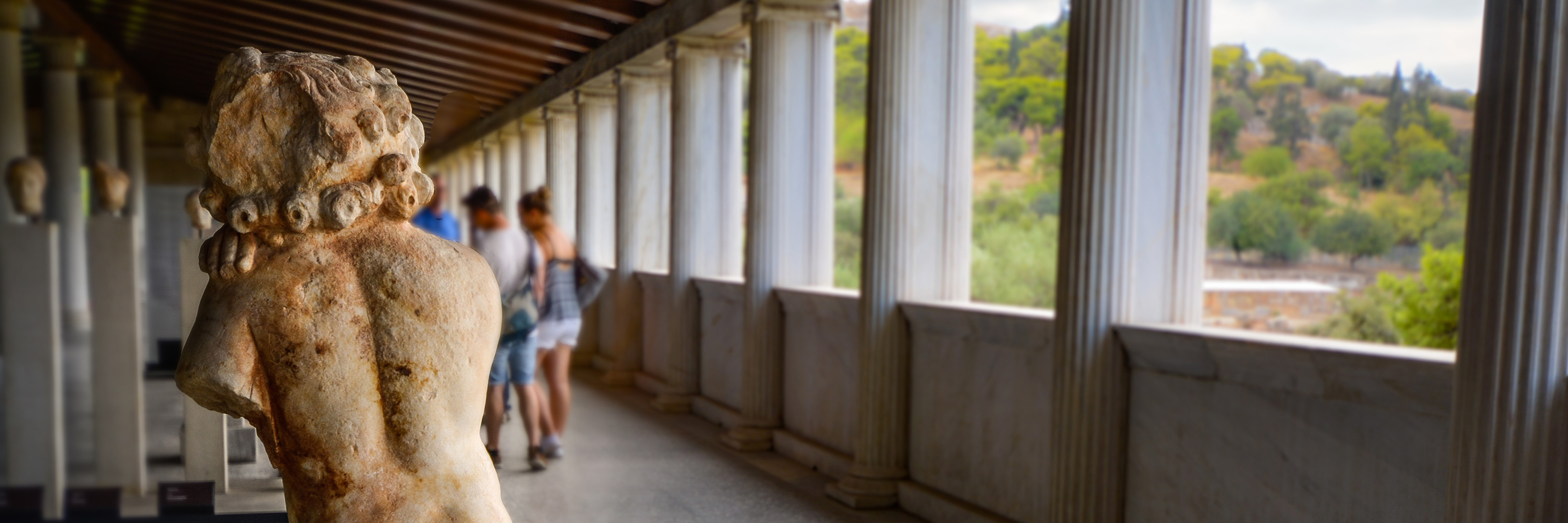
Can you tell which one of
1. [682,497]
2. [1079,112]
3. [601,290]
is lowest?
[682,497]

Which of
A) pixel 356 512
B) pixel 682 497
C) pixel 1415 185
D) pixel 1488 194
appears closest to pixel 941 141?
pixel 682 497

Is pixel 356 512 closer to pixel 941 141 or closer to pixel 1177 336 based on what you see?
pixel 1177 336

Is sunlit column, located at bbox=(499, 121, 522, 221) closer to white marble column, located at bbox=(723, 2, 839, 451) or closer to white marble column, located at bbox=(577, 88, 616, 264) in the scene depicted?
white marble column, located at bbox=(577, 88, 616, 264)

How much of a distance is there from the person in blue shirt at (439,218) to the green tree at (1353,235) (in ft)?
61.8

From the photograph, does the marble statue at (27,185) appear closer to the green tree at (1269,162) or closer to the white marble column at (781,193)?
the white marble column at (781,193)

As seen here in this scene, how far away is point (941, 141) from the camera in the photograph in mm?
5707

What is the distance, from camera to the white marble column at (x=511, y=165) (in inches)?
98.4

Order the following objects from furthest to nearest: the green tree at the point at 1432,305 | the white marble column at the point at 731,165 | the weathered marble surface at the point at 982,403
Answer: the green tree at the point at 1432,305
the white marble column at the point at 731,165
the weathered marble surface at the point at 982,403

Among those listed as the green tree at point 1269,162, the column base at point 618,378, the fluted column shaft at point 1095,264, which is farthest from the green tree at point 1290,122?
the fluted column shaft at point 1095,264

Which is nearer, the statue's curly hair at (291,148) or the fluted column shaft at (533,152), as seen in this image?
the statue's curly hair at (291,148)

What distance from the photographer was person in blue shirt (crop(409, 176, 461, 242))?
2.54 m

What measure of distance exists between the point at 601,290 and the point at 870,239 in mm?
1667

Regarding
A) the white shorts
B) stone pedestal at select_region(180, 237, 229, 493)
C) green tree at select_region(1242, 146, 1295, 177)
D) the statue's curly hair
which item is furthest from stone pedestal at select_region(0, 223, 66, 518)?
green tree at select_region(1242, 146, 1295, 177)

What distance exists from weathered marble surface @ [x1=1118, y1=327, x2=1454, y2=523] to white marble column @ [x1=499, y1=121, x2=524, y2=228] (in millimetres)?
2456
